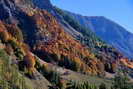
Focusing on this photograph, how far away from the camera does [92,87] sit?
194 m

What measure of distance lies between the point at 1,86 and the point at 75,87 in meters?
44.7

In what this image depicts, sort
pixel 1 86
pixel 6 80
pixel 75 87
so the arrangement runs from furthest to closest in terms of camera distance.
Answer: pixel 75 87
pixel 6 80
pixel 1 86

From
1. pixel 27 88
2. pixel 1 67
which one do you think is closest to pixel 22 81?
pixel 27 88

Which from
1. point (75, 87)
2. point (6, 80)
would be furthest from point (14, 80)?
point (75, 87)

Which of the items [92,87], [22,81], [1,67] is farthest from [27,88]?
[92,87]

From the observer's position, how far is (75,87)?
196000mm

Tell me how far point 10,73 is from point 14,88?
52.7 ft

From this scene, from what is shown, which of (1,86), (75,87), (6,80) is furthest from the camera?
(75,87)

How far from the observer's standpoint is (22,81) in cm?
18788

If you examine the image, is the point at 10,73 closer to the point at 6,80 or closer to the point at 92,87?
the point at 6,80

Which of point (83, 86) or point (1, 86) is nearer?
point (1, 86)

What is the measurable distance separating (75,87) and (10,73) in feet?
119

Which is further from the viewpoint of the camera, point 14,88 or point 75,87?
point 75,87

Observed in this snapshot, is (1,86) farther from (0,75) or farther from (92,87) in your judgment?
(92,87)
